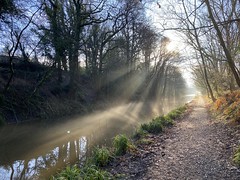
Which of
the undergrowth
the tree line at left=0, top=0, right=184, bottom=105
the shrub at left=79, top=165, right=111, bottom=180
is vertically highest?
the tree line at left=0, top=0, right=184, bottom=105

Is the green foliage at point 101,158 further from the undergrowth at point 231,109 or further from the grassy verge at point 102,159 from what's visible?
the undergrowth at point 231,109

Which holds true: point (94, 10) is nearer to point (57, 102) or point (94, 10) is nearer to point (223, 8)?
point (57, 102)

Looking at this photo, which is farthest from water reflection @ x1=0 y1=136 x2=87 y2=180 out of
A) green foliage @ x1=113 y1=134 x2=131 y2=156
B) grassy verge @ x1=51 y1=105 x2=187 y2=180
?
green foliage @ x1=113 y1=134 x2=131 y2=156

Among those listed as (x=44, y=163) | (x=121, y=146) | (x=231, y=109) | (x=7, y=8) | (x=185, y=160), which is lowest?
(x=44, y=163)

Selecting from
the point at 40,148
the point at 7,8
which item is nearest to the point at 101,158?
the point at 40,148

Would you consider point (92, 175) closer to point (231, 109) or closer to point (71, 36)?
point (231, 109)

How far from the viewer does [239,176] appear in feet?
16.1

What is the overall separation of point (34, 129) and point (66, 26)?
1224 cm

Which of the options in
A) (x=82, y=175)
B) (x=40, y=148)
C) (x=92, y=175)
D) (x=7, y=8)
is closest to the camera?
(x=92, y=175)

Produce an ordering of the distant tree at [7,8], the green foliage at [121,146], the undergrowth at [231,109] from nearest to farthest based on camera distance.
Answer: the green foliage at [121,146]
the undergrowth at [231,109]
the distant tree at [7,8]

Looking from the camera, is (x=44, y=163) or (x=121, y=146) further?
(x=44, y=163)

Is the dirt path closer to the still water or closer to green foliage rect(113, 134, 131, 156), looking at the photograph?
green foliage rect(113, 134, 131, 156)

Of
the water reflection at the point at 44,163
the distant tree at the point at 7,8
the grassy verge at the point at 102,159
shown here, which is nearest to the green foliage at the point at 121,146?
the grassy verge at the point at 102,159

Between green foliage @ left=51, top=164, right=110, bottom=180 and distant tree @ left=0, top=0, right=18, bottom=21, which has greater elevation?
distant tree @ left=0, top=0, right=18, bottom=21
